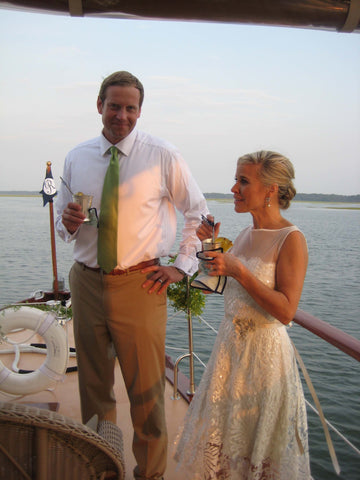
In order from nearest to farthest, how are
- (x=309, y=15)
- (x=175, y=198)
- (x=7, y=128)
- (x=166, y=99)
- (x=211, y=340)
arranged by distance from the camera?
(x=309, y=15) < (x=175, y=198) < (x=211, y=340) < (x=166, y=99) < (x=7, y=128)

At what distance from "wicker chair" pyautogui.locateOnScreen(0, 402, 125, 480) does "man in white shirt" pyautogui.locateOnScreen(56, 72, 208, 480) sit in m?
0.95

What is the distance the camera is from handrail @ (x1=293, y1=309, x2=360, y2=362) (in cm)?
160

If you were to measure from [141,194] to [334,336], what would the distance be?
1.08 meters

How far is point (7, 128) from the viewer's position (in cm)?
2848

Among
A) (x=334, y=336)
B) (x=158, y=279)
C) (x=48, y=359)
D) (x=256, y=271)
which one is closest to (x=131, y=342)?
(x=158, y=279)

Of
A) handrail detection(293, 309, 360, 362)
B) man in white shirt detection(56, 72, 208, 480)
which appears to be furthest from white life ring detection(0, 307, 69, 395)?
handrail detection(293, 309, 360, 362)

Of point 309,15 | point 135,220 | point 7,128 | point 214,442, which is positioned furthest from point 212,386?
point 7,128

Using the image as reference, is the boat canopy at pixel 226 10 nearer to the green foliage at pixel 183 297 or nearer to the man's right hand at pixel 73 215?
the man's right hand at pixel 73 215

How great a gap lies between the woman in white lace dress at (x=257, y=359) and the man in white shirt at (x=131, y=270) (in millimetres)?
300

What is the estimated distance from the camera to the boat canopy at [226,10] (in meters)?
0.91

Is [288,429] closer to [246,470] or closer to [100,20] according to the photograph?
[246,470]

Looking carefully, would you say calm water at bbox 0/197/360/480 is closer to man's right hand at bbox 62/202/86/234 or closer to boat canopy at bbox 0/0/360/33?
man's right hand at bbox 62/202/86/234

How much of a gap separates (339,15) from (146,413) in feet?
6.04

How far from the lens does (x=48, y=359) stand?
129 inches
